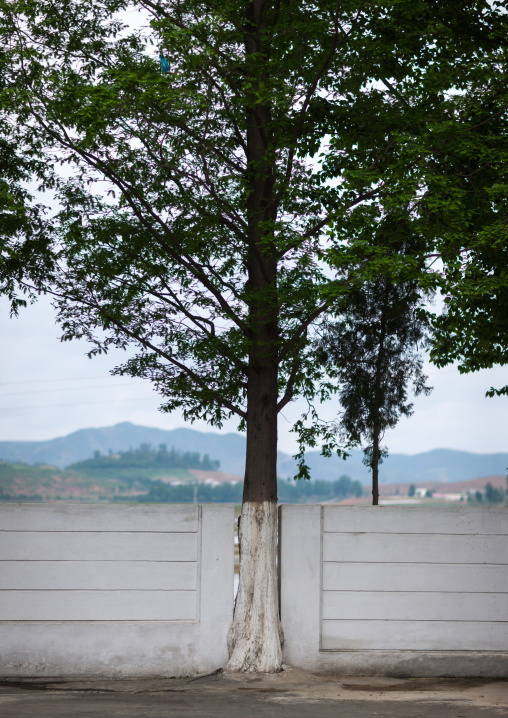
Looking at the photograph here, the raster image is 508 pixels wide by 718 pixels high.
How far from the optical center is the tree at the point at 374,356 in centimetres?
1920

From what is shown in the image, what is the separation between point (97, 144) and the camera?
12.0 m

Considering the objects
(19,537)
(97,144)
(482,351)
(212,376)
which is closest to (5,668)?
(19,537)

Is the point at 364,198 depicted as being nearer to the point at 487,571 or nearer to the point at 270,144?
the point at 270,144

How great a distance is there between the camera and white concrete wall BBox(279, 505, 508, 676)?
412 inches

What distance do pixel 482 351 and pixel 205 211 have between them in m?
7.11

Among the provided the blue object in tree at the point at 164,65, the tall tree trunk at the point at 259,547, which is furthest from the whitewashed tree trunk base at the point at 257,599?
the blue object in tree at the point at 164,65

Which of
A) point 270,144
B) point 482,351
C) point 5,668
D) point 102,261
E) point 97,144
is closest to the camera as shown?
point 5,668

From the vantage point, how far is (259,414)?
437 inches

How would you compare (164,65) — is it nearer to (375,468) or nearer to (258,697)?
(258,697)

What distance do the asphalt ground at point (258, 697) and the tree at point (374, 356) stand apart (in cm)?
931

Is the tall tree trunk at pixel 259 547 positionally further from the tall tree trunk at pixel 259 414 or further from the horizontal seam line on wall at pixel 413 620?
the horizontal seam line on wall at pixel 413 620

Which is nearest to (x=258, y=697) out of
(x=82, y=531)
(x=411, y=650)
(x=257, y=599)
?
(x=257, y=599)

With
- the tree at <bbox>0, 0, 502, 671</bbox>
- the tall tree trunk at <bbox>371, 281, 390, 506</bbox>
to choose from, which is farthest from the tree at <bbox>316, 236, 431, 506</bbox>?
the tree at <bbox>0, 0, 502, 671</bbox>

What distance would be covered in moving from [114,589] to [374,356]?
10515mm
